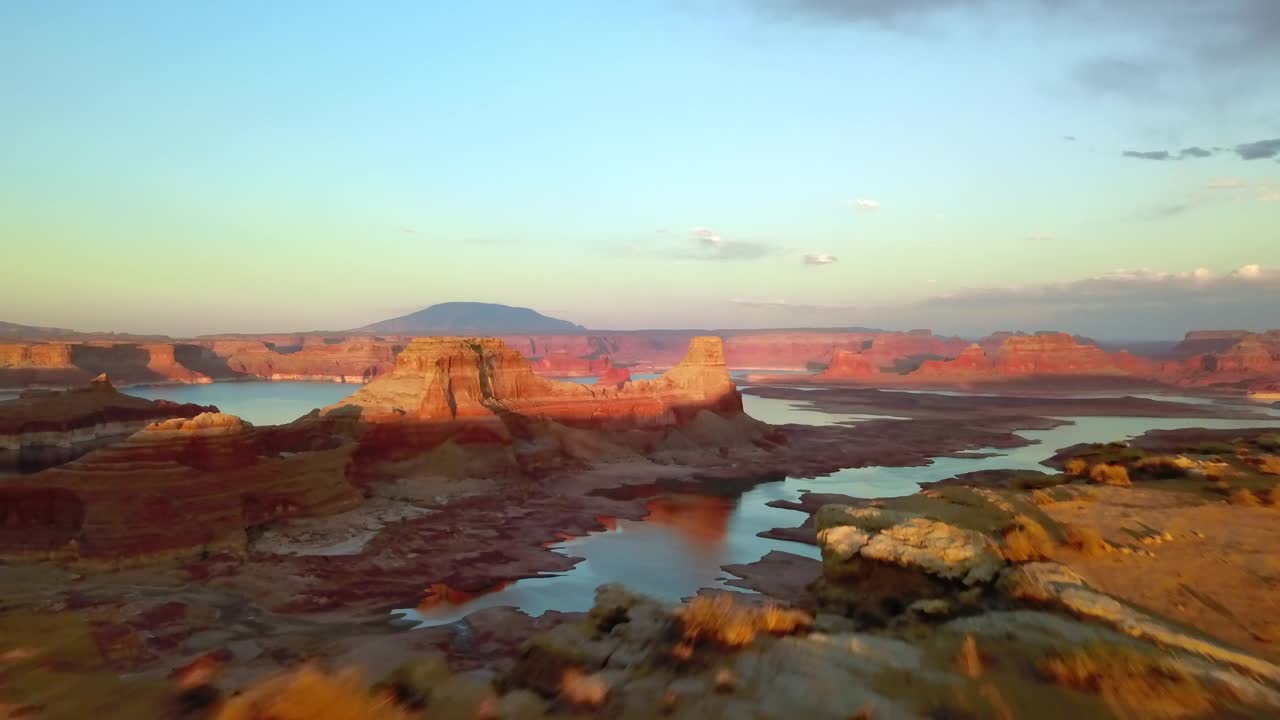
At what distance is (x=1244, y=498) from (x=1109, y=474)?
A: 159 inches

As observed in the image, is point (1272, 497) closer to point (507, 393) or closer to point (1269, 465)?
point (1269, 465)

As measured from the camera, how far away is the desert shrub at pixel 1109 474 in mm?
18203

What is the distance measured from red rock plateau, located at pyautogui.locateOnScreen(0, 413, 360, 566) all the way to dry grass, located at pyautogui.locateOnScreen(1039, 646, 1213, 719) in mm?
25212

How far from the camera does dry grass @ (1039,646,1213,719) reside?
5773 mm

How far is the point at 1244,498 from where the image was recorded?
47.5 ft

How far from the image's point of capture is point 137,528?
22.4 m

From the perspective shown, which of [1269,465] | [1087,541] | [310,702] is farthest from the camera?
[1269,465]

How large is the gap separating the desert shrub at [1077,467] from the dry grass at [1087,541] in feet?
29.7

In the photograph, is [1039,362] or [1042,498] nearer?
[1042,498]

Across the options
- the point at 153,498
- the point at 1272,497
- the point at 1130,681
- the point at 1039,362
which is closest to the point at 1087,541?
the point at 1272,497

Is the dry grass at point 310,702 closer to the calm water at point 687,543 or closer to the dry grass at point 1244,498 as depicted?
the calm water at point 687,543

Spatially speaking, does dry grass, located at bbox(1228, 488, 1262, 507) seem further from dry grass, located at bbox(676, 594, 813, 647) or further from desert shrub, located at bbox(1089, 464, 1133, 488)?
dry grass, located at bbox(676, 594, 813, 647)

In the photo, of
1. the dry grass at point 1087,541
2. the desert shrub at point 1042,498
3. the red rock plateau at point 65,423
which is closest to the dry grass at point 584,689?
the dry grass at point 1087,541

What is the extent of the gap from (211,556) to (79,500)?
4.25 meters
